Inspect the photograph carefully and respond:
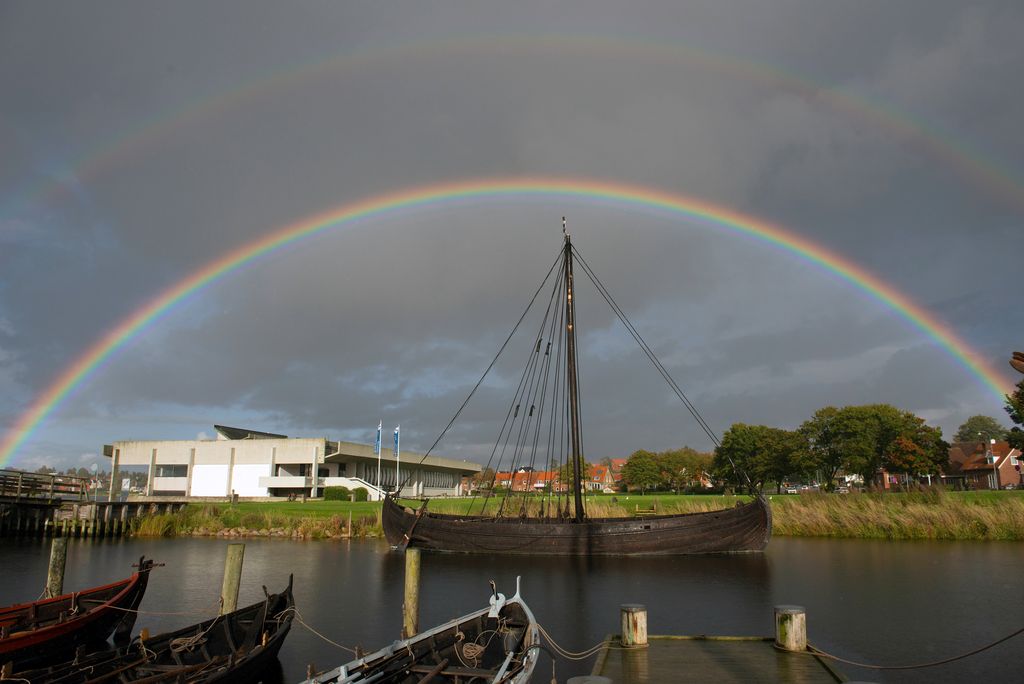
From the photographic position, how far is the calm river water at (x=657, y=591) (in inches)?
670

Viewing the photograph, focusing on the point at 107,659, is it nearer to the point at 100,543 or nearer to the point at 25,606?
the point at 25,606

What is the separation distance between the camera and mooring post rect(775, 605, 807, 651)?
12586mm

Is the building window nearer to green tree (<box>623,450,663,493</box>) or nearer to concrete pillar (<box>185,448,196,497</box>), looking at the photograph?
concrete pillar (<box>185,448,196,497</box>)

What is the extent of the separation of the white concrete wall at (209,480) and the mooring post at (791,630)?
256ft

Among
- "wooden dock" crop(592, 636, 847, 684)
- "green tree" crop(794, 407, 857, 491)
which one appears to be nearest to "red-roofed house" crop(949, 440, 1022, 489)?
"green tree" crop(794, 407, 857, 491)

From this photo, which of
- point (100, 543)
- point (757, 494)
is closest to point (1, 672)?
point (757, 494)

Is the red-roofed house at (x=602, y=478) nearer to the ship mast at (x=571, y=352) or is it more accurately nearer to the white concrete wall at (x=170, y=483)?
the white concrete wall at (x=170, y=483)

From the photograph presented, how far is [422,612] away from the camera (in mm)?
21531

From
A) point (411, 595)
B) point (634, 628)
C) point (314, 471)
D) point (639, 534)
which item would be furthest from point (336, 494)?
point (634, 628)

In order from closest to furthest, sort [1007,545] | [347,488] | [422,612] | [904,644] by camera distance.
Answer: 1. [904,644]
2. [422,612]
3. [1007,545]
4. [347,488]

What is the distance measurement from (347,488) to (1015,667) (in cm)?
6872

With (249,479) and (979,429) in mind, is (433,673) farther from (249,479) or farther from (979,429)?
(979,429)

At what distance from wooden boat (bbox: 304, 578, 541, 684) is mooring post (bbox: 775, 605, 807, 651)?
4.65 metres

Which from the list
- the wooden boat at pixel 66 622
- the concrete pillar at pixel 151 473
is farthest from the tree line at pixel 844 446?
the concrete pillar at pixel 151 473
